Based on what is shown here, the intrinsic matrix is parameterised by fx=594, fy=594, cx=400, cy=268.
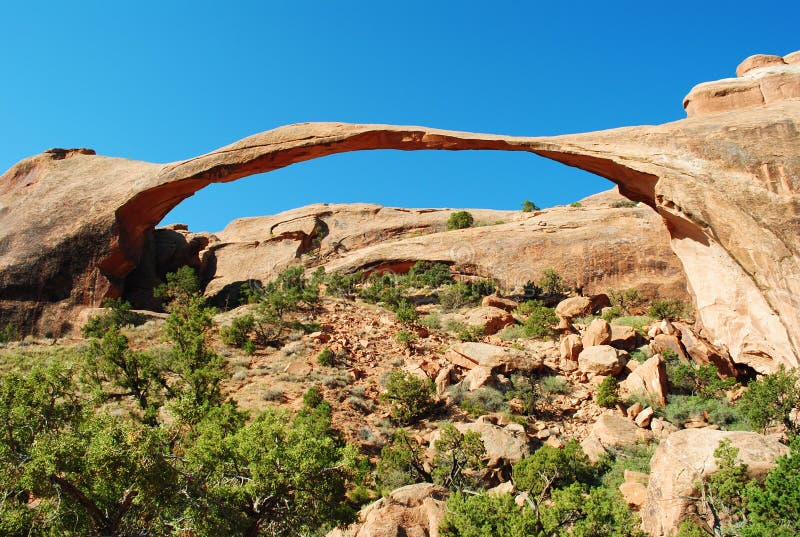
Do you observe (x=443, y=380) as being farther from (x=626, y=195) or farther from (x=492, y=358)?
(x=626, y=195)

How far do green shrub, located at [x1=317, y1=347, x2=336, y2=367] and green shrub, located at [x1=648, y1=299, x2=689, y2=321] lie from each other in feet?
35.8

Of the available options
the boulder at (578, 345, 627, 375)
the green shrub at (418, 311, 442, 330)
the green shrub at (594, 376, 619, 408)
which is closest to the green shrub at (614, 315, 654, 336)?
the boulder at (578, 345, 627, 375)

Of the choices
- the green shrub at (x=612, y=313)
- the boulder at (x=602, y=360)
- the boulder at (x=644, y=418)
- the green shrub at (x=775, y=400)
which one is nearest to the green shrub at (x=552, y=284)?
the green shrub at (x=612, y=313)

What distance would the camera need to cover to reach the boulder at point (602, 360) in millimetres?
15578

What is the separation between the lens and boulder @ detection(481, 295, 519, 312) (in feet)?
71.4

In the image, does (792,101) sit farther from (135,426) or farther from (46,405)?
(46,405)

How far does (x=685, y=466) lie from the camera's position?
30.5 feet

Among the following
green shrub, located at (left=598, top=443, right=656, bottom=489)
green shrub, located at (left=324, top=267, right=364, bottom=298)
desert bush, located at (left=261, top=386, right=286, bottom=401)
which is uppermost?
green shrub, located at (left=324, top=267, right=364, bottom=298)

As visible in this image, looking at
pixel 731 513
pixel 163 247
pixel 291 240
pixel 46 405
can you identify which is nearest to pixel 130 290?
pixel 163 247

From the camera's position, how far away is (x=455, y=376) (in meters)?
16.0

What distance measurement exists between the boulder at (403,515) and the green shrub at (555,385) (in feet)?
21.0

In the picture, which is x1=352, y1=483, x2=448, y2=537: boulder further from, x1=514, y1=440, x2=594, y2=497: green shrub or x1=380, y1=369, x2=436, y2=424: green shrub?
x1=380, y1=369, x2=436, y2=424: green shrub

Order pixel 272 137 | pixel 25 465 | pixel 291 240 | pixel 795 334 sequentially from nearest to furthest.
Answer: pixel 25 465 < pixel 795 334 < pixel 272 137 < pixel 291 240

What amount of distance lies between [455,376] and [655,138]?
25.7 feet
